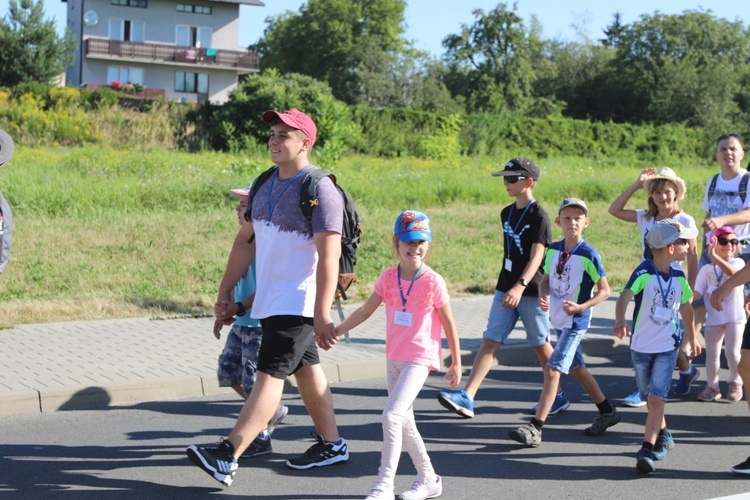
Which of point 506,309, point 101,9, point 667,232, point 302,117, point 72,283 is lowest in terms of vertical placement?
point 72,283

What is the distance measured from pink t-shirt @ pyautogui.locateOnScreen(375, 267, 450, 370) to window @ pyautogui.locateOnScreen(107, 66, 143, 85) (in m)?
57.6

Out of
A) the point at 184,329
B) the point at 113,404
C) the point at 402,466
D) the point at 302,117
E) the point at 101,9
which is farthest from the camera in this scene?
the point at 101,9

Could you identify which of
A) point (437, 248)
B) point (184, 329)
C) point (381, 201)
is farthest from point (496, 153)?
point (184, 329)

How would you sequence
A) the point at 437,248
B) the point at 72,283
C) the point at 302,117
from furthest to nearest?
the point at 437,248
the point at 72,283
the point at 302,117

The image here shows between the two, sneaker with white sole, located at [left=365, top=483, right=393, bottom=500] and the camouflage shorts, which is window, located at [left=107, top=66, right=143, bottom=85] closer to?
the camouflage shorts

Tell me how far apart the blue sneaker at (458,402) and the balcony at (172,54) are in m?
55.1

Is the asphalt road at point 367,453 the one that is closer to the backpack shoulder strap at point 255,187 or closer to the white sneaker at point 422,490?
the white sneaker at point 422,490

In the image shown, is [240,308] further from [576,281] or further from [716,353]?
[716,353]

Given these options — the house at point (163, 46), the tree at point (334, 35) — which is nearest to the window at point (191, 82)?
the house at point (163, 46)

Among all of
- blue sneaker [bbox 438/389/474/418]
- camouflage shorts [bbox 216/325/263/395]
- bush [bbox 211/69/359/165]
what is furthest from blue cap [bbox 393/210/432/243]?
bush [bbox 211/69/359/165]

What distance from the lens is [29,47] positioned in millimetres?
49062

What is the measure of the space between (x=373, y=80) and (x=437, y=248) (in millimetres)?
54706

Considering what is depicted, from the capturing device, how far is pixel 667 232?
5.89 m

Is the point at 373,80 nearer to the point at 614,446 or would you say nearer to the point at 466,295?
the point at 466,295
